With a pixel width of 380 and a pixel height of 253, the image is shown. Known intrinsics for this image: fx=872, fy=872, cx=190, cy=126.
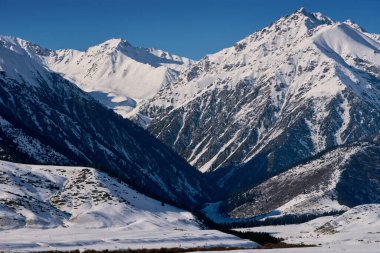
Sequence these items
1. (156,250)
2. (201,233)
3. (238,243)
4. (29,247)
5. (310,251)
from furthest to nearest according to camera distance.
Result: (201,233), (238,243), (29,247), (156,250), (310,251)

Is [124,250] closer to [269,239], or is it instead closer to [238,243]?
[238,243]

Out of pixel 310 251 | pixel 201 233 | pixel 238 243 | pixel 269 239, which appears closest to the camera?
pixel 310 251

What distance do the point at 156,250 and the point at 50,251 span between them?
15.4m

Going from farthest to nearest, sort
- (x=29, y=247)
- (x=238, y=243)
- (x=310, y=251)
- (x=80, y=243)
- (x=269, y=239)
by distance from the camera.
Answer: (x=269, y=239)
(x=238, y=243)
(x=80, y=243)
(x=29, y=247)
(x=310, y=251)

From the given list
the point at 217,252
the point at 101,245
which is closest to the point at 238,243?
the point at 101,245

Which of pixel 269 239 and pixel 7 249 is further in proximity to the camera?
pixel 269 239

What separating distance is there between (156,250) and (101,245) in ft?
61.4

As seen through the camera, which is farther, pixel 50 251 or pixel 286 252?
pixel 50 251

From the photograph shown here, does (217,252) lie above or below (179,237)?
below

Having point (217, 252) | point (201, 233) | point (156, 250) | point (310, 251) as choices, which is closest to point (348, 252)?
point (310, 251)

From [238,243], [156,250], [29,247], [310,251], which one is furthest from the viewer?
[238,243]

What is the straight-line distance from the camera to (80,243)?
13888cm

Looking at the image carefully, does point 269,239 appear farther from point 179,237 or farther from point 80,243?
point 80,243

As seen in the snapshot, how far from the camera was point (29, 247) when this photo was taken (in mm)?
129625
